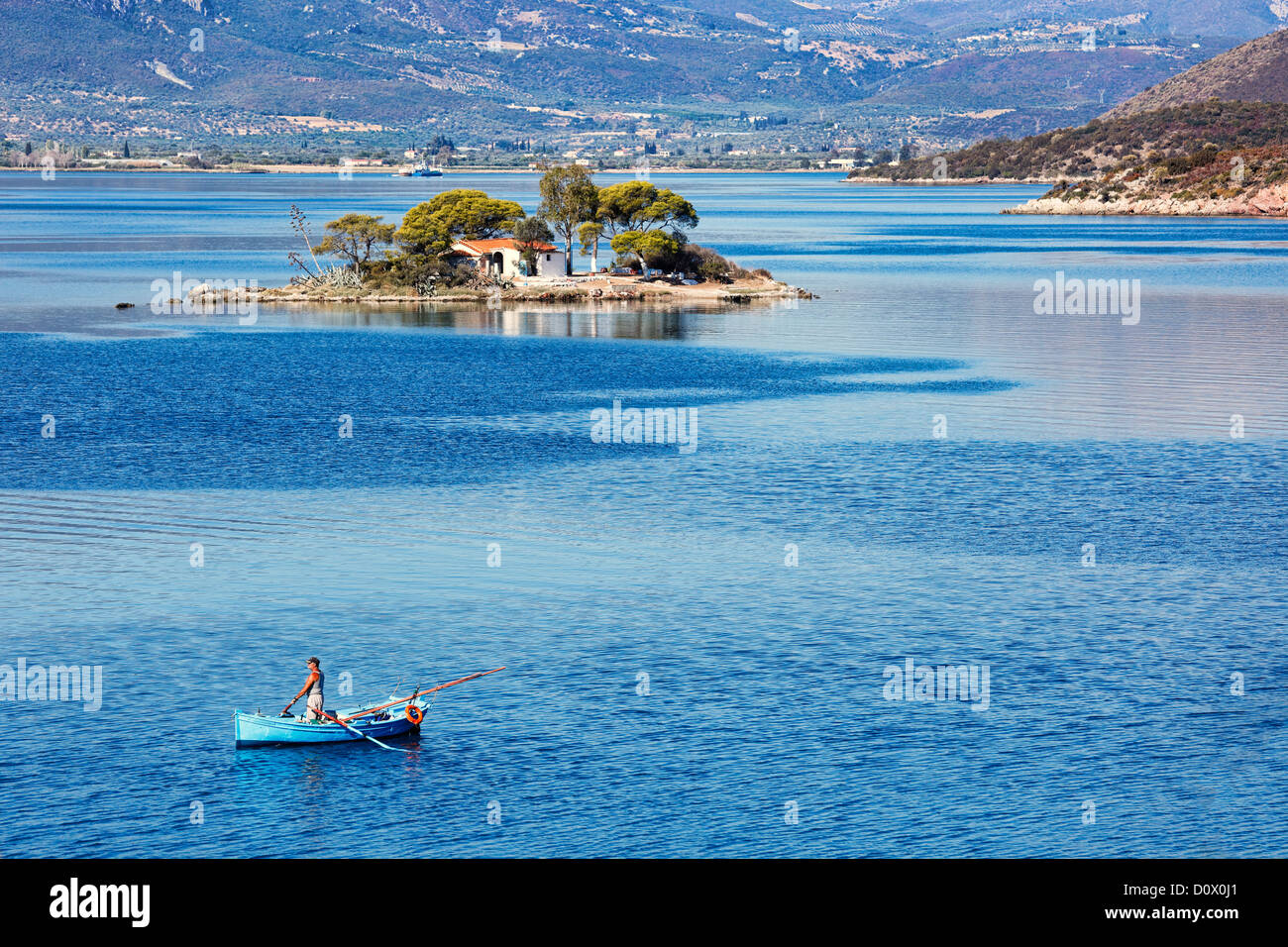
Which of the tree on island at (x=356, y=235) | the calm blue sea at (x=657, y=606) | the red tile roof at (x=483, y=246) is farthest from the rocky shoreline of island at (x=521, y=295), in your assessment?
the calm blue sea at (x=657, y=606)

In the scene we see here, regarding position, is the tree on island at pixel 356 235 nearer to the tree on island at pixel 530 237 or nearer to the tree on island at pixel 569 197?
the tree on island at pixel 530 237

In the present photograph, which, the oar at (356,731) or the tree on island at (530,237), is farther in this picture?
the tree on island at (530,237)

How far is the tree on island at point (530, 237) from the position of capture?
130m

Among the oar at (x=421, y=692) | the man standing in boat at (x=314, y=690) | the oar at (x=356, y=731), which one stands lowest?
the oar at (x=356, y=731)

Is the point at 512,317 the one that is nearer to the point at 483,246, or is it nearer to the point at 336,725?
the point at 483,246

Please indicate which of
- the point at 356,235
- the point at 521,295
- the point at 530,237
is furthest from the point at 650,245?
the point at 356,235

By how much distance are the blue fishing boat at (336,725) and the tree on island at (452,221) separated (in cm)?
9940

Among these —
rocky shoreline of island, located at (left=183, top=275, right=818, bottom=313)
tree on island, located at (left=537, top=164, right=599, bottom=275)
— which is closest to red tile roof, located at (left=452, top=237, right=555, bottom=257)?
tree on island, located at (left=537, top=164, right=599, bottom=275)

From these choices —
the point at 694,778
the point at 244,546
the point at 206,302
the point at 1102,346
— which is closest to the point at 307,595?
the point at 244,546

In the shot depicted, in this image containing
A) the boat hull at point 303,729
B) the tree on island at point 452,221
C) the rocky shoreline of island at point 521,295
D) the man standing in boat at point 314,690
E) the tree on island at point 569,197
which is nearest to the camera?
the boat hull at point 303,729

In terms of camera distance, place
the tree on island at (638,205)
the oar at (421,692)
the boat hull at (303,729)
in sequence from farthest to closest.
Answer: the tree on island at (638,205) < the oar at (421,692) < the boat hull at (303,729)
